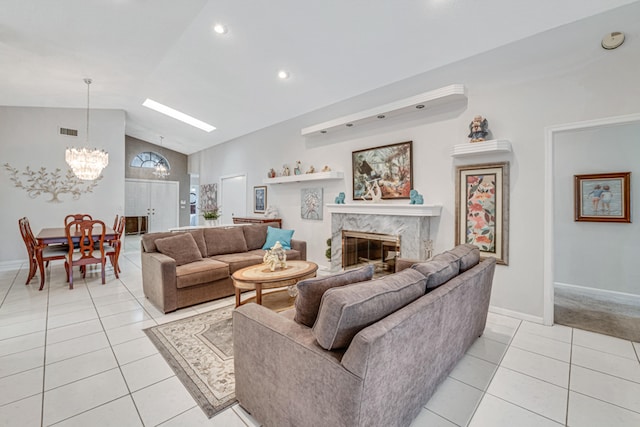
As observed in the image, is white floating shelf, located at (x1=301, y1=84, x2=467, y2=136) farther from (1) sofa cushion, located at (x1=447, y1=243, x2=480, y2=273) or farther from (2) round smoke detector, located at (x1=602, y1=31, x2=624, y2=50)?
(1) sofa cushion, located at (x1=447, y1=243, x2=480, y2=273)

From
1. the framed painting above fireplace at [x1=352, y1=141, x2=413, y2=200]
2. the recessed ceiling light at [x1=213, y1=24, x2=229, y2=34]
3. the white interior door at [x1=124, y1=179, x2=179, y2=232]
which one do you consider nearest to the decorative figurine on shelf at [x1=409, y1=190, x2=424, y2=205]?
the framed painting above fireplace at [x1=352, y1=141, x2=413, y2=200]

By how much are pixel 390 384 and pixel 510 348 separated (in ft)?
6.41

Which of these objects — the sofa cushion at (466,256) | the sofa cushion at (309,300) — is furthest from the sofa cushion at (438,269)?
the sofa cushion at (309,300)

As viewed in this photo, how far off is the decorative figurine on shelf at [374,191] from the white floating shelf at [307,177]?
0.62 m

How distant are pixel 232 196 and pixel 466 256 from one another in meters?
6.77

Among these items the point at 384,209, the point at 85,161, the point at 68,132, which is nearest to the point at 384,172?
the point at 384,209

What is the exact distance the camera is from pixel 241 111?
5934 mm

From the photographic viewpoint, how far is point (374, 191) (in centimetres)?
451

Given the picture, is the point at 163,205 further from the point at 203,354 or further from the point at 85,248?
the point at 203,354

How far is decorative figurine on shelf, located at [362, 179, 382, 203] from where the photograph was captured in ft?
14.6

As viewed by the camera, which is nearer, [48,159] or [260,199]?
[48,159]

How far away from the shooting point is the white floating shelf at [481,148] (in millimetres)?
3150

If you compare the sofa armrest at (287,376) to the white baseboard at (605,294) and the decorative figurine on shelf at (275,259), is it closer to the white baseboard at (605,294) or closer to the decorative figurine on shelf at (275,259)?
the decorative figurine on shelf at (275,259)

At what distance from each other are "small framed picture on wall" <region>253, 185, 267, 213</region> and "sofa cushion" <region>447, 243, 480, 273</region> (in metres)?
4.95
